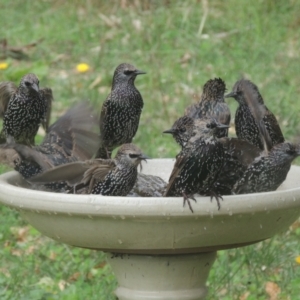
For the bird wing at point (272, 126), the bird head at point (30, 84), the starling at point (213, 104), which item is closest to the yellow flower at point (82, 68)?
the bird head at point (30, 84)

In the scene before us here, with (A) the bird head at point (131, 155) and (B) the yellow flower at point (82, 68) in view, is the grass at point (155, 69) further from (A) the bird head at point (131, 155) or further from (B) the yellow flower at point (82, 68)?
(A) the bird head at point (131, 155)

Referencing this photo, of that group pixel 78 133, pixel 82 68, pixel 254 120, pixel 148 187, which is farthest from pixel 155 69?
pixel 148 187

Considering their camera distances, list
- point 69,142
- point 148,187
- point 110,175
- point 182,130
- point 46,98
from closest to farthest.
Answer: point 110,175 → point 182,130 → point 148,187 → point 69,142 → point 46,98

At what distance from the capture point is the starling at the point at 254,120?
160 inches

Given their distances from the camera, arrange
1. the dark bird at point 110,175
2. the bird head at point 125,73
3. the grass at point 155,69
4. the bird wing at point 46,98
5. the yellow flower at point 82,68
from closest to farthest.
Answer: the dark bird at point 110,175
the bird head at point 125,73
the bird wing at point 46,98
the grass at point 155,69
the yellow flower at point 82,68

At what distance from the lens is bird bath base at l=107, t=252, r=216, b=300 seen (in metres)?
3.74

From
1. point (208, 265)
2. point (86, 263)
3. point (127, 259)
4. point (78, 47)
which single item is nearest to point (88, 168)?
point (127, 259)

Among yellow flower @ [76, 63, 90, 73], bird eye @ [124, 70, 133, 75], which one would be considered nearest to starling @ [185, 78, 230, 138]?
bird eye @ [124, 70, 133, 75]

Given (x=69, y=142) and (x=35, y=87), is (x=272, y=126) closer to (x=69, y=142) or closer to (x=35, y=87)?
(x=69, y=142)

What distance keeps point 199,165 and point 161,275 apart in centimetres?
60

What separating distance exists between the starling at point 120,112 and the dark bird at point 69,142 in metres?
0.09

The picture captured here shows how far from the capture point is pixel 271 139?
4062mm

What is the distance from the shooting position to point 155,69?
8.86 m

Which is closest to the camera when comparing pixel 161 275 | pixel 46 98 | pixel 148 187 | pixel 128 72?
pixel 161 275
